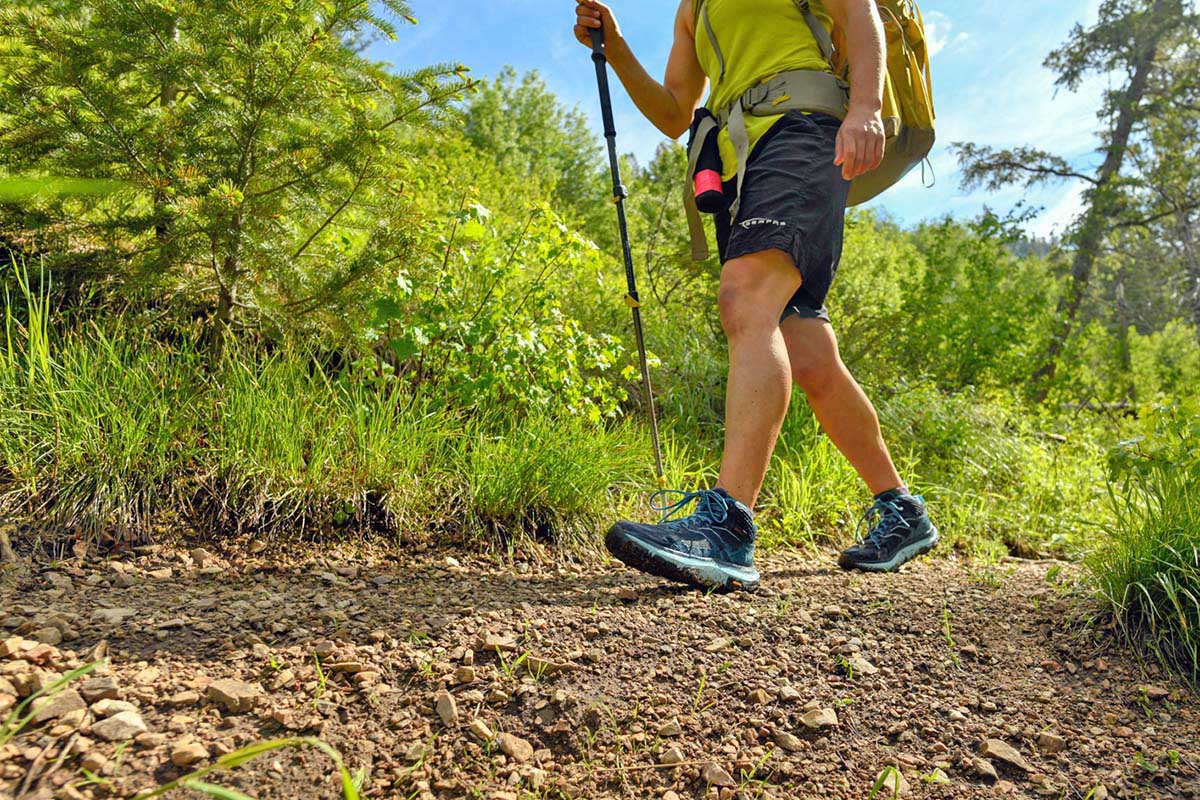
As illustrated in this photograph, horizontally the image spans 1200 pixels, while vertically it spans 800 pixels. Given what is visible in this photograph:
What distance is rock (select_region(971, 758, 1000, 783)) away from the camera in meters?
1.38

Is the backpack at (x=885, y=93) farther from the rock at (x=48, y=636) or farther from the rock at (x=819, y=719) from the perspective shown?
the rock at (x=48, y=636)

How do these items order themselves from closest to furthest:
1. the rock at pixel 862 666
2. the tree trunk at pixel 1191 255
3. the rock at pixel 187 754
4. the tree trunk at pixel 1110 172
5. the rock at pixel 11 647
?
the rock at pixel 187 754, the rock at pixel 11 647, the rock at pixel 862 666, the tree trunk at pixel 1110 172, the tree trunk at pixel 1191 255

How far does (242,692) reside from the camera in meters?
1.36

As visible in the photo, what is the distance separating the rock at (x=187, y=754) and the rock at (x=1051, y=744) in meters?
1.58

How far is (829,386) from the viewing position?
2.41 meters

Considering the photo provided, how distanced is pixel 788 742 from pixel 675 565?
0.61m

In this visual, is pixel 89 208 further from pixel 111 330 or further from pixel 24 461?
pixel 24 461

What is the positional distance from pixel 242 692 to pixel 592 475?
1596 millimetres

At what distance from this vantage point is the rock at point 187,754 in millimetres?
1168

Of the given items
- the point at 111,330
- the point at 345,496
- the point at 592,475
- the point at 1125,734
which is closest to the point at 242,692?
the point at 345,496

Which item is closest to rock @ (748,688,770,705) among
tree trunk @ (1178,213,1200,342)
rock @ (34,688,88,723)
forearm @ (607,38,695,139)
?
rock @ (34,688,88,723)

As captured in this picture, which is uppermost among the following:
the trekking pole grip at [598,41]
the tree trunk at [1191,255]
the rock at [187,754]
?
the tree trunk at [1191,255]

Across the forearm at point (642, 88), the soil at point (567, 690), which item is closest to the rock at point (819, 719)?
the soil at point (567, 690)

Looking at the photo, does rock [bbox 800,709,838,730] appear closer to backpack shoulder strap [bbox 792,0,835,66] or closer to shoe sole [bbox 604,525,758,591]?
shoe sole [bbox 604,525,758,591]
